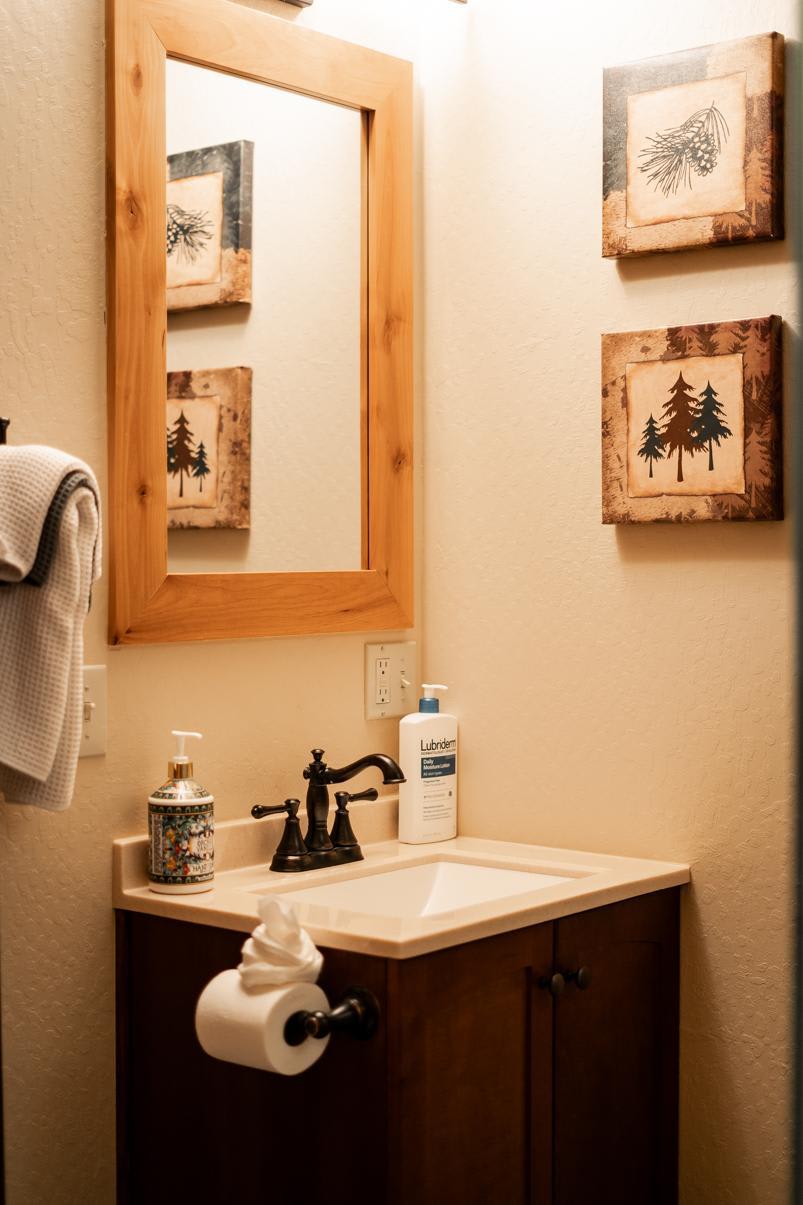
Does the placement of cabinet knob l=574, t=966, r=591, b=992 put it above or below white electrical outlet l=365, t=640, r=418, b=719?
below

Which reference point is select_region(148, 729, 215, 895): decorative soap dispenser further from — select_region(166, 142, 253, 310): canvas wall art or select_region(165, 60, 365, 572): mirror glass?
select_region(166, 142, 253, 310): canvas wall art

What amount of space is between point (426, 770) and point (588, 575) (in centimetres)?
38

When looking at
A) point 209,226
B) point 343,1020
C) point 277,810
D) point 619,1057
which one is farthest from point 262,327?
point 619,1057

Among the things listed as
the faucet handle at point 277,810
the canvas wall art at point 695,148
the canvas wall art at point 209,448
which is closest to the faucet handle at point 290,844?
the faucet handle at point 277,810

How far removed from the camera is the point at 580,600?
6.49 ft

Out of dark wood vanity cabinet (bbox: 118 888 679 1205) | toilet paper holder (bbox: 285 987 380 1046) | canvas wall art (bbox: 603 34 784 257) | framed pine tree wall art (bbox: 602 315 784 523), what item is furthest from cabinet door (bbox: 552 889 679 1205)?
canvas wall art (bbox: 603 34 784 257)

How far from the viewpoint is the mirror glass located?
1.79m

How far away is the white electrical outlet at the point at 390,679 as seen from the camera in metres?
2.07

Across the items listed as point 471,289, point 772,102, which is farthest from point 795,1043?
point 471,289

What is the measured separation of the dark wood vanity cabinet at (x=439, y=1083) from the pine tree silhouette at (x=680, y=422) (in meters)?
0.60

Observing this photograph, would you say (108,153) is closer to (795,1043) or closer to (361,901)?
(361,901)

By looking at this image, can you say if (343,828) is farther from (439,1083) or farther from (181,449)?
(181,449)

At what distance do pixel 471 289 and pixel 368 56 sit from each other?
37 centimetres

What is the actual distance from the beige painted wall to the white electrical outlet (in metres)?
0.03
